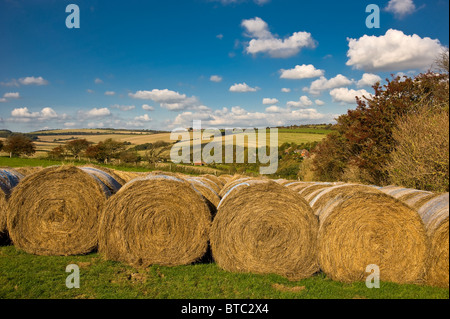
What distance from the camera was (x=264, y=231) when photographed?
6004mm

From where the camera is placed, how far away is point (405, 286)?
5121 mm

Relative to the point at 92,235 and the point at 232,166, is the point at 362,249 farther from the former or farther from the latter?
the point at 232,166

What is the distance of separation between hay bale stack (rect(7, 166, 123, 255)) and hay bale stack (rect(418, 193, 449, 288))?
6841 millimetres

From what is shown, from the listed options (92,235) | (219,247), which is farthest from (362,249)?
(92,235)

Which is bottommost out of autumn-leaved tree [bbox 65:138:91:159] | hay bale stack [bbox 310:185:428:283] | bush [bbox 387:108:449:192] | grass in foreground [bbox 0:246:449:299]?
grass in foreground [bbox 0:246:449:299]

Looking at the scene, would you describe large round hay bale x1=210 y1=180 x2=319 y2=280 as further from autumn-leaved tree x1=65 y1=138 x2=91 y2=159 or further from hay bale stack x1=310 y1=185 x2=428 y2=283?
autumn-leaved tree x1=65 y1=138 x2=91 y2=159

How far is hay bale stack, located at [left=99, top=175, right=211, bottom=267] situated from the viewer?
20.3 feet
